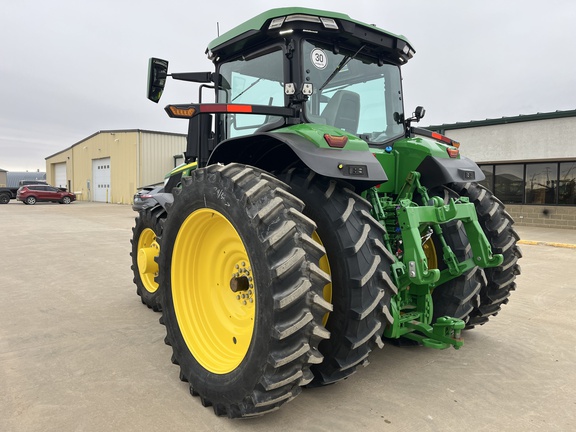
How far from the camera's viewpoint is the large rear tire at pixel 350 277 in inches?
97.3

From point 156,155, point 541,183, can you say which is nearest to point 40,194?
point 156,155

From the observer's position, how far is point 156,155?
30875 millimetres

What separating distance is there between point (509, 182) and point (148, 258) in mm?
14252

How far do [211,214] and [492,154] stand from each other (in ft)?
47.6

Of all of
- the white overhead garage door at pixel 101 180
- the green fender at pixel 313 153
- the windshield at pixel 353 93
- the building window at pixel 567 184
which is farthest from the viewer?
the white overhead garage door at pixel 101 180

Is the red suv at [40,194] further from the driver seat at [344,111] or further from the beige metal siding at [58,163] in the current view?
the driver seat at [344,111]

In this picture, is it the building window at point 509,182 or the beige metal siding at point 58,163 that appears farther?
the beige metal siding at point 58,163

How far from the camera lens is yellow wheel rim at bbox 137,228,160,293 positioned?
457cm

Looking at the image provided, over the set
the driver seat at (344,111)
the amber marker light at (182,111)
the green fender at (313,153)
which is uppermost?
the driver seat at (344,111)

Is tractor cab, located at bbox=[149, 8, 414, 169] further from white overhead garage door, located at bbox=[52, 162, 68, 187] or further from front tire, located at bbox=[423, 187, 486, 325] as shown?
white overhead garage door, located at bbox=[52, 162, 68, 187]

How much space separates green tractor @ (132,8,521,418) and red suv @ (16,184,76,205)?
29.3 metres

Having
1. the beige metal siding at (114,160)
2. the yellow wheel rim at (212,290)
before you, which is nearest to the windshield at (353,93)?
the yellow wheel rim at (212,290)

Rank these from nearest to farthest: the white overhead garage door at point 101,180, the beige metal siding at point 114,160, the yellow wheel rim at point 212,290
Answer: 1. the yellow wheel rim at point 212,290
2. the beige metal siding at point 114,160
3. the white overhead garage door at point 101,180

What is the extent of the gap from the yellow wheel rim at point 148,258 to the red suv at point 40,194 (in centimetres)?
2802
